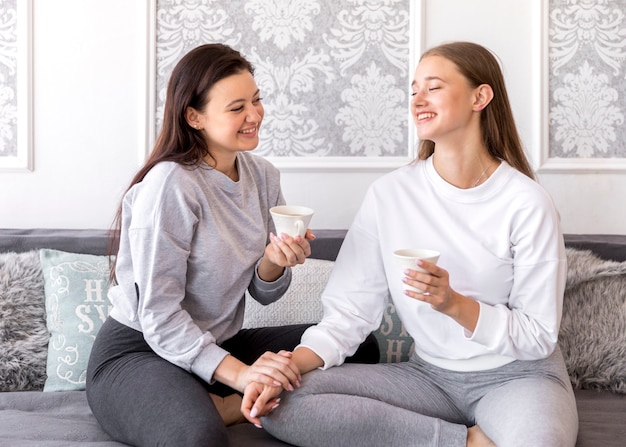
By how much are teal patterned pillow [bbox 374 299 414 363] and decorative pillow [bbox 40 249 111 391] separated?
2.55 feet

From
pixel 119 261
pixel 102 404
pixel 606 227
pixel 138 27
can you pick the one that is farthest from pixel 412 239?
pixel 138 27

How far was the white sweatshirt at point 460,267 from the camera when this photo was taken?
5.58 ft

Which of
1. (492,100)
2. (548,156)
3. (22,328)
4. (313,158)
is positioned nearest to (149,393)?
(22,328)

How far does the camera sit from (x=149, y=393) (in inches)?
62.6

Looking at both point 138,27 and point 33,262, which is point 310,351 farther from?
point 138,27

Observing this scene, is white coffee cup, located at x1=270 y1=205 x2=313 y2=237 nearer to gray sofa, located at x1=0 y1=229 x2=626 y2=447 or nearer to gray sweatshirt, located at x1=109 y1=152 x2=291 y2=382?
gray sweatshirt, located at x1=109 y1=152 x2=291 y2=382

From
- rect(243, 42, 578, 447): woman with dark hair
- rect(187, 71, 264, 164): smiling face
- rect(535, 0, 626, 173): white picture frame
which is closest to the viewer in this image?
rect(243, 42, 578, 447): woman with dark hair

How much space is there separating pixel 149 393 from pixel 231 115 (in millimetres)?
665

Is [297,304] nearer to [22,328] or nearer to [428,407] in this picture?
[428,407]

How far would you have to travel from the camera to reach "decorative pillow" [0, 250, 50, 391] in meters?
2.10

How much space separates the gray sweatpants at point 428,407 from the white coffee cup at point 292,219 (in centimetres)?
34

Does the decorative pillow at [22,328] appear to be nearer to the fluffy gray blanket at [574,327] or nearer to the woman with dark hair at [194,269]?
the fluffy gray blanket at [574,327]

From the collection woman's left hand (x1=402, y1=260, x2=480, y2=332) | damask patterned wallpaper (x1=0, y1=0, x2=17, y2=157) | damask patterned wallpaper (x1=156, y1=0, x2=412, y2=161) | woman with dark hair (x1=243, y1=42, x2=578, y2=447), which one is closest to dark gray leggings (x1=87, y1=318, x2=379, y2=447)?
woman with dark hair (x1=243, y1=42, x2=578, y2=447)

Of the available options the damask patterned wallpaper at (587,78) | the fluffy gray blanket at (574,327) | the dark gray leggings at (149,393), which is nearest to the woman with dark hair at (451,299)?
the dark gray leggings at (149,393)
